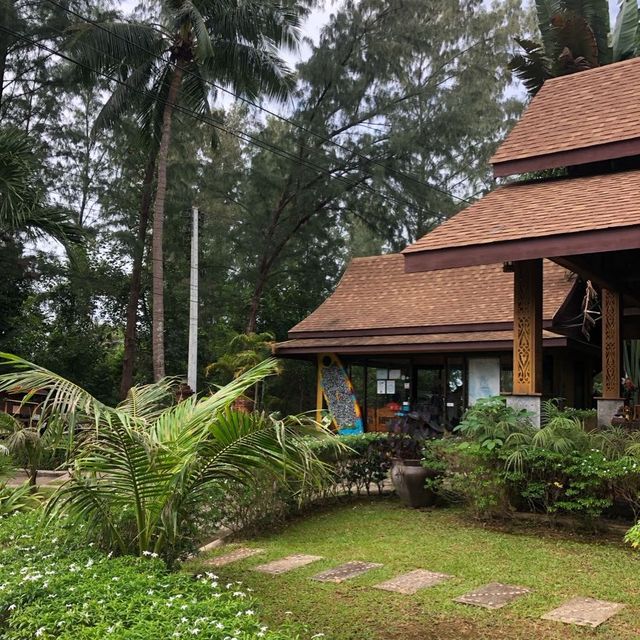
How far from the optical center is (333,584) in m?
5.48

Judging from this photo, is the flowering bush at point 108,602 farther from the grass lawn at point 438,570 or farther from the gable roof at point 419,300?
the gable roof at point 419,300

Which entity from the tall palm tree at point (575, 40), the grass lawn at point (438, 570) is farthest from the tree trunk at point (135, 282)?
the grass lawn at point (438, 570)

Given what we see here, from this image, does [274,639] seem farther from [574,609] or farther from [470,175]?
[470,175]

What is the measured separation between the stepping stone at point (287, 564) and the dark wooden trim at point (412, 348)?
748 centimetres

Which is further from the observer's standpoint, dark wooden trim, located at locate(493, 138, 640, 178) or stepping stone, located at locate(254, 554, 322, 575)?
dark wooden trim, located at locate(493, 138, 640, 178)

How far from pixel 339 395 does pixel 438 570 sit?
10.3m

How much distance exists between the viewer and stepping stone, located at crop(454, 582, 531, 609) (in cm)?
488

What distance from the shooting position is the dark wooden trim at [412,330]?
530 inches

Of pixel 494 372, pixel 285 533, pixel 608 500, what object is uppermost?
pixel 494 372

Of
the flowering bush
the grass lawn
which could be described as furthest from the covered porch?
the flowering bush

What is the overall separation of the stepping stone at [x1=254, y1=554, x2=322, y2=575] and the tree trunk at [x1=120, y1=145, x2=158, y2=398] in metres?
15.2

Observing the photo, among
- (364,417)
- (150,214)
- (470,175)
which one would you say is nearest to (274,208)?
(150,214)

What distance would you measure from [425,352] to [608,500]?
7.54m

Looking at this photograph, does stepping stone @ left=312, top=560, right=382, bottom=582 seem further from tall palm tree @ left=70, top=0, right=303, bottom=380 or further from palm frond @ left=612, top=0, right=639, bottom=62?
palm frond @ left=612, top=0, right=639, bottom=62
